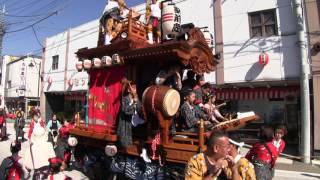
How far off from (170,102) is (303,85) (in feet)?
26.5

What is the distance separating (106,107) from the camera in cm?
749

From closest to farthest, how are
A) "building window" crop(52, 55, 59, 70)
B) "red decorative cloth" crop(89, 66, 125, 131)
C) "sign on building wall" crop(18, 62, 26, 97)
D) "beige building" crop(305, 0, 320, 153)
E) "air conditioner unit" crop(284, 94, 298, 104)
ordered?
"red decorative cloth" crop(89, 66, 125, 131) < "beige building" crop(305, 0, 320, 153) < "air conditioner unit" crop(284, 94, 298, 104) < "building window" crop(52, 55, 59, 70) < "sign on building wall" crop(18, 62, 26, 97)

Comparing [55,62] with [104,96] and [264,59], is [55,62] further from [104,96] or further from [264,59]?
[104,96]

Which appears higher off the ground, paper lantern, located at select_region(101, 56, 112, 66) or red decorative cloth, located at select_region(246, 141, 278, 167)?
paper lantern, located at select_region(101, 56, 112, 66)

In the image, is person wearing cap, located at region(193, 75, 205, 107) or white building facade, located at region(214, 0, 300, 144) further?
white building facade, located at region(214, 0, 300, 144)

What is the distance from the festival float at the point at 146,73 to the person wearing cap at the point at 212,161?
155 centimetres

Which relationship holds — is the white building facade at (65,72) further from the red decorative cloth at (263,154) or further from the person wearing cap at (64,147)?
the red decorative cloth at (263,154)

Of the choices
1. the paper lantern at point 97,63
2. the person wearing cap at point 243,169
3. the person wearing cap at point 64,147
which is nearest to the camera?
the person wearing cap at point 243,169

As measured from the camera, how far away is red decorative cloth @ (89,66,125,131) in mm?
7152

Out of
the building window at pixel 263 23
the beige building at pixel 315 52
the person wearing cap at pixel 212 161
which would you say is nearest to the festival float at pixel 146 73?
the person wearing cap at pixel 212 161

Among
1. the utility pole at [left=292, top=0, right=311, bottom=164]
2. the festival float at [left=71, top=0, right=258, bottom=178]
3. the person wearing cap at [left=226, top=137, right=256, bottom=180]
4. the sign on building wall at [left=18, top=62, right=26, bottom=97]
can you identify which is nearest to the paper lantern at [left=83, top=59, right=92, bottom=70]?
the festival float at [left=71, top=0, right=258, bottom=178]

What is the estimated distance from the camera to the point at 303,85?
11633 millimetres

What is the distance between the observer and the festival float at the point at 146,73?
5.56 m

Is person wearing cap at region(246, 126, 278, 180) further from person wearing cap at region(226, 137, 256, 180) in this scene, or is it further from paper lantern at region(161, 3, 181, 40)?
paper lantern at region(161, 3, 181, 40)
